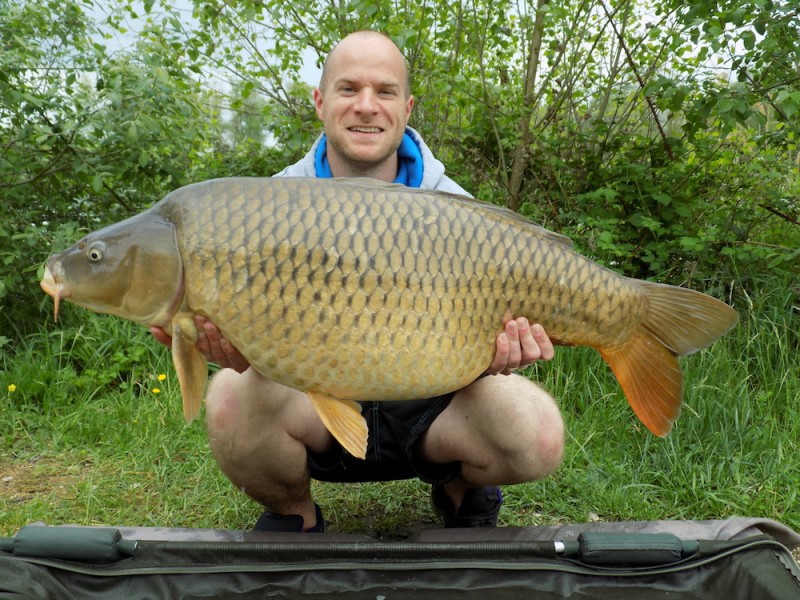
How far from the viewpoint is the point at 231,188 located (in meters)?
1.30

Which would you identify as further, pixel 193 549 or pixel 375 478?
pixel 375 478

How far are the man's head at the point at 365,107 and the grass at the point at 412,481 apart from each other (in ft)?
2.93

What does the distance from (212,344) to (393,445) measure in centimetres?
51

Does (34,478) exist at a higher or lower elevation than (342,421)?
lower

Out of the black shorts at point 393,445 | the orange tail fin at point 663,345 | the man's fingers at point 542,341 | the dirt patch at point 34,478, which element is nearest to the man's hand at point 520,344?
the man's fingers at point 542,341

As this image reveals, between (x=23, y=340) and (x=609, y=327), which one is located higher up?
(x=609, y=327)

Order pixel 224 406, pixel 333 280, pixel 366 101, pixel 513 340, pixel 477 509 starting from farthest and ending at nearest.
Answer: pixel 366 101 → pixel 477 509 → pixel 224 406 → pixel 513 340 → pixel 333 280

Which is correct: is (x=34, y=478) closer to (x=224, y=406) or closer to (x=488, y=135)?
(x=224, y=406)

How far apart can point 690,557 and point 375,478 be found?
701 mm

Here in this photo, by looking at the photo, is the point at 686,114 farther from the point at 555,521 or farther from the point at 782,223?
the point at 555,521

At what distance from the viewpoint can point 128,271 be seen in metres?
1.31

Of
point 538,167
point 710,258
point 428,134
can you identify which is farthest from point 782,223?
point 428,134

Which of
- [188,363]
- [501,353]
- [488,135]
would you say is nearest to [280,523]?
[188,363]

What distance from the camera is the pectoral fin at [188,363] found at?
4.31 feet
